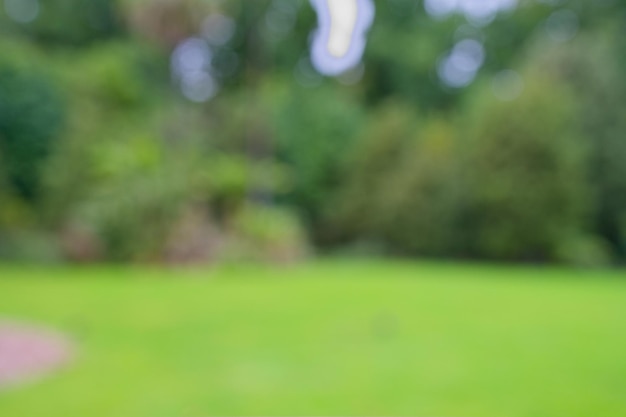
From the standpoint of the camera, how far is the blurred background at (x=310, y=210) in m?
1.51

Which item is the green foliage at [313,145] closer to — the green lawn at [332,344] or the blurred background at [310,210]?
the blurred background at [310,210]

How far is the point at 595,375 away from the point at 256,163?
5.00 meters

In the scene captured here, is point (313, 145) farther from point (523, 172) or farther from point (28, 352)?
point (28, 352)

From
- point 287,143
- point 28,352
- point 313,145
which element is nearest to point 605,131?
point 28,352

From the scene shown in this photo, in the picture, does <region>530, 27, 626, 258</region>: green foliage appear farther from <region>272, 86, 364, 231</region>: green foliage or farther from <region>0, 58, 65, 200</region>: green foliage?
<region>272, 86, 364, 231</region>: green foliage

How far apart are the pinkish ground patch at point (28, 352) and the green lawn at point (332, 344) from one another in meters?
0.05

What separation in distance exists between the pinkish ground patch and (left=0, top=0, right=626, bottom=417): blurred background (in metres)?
0.01

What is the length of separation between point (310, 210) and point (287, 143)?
0.68m

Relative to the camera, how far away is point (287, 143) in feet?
20.4

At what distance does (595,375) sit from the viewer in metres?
1.04

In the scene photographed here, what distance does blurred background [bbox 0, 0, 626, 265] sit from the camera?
2779 millimetres

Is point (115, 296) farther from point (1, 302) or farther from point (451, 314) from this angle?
point (451, 314)

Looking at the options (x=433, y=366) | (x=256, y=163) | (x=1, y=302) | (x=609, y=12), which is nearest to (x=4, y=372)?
(x=433, y=366)

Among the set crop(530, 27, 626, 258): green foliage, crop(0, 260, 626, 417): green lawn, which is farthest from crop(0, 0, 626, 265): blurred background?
crop(0, 260, 626, 417): green lawn
